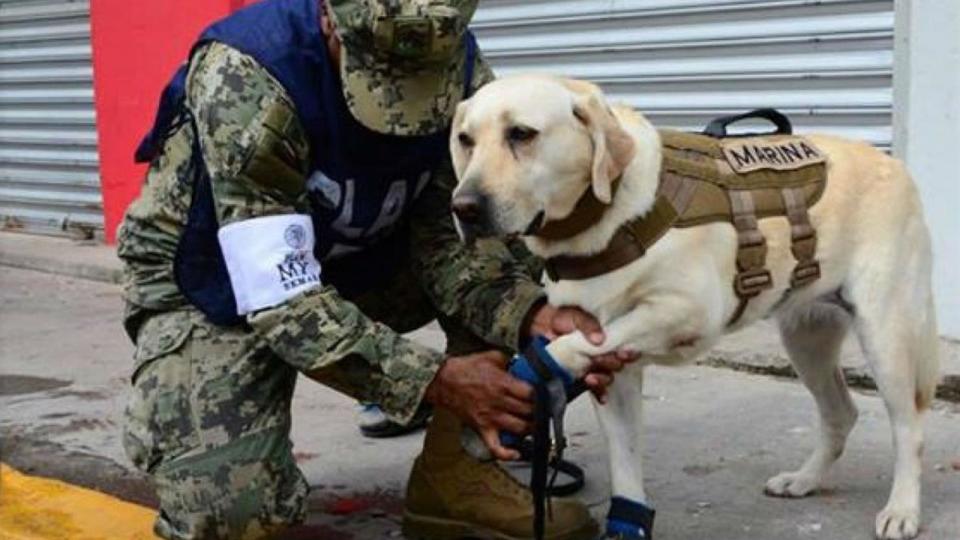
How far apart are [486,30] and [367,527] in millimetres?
3717

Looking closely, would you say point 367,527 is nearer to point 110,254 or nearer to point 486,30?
point 486,30

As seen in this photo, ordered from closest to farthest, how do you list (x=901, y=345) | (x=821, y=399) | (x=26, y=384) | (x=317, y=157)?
(x=317, y=157)
(x=901, y=345)
(x=821, y=399)
(x=26, y=384)

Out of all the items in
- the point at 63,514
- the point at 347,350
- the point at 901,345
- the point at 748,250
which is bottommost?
the point at 63,514

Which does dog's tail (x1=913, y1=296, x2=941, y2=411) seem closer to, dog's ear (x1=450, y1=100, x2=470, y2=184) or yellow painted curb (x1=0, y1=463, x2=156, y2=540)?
dog's ear (x1=450, y1=100, x2=470, y2=184)

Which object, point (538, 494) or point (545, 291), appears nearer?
point (538, 494)

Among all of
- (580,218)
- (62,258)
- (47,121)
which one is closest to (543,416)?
(580,218)

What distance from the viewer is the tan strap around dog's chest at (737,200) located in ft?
9.80

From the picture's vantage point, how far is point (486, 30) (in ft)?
22.9

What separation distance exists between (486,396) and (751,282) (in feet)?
2.09

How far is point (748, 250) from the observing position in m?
3.12

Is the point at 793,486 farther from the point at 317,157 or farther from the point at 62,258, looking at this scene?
the point at 62,258

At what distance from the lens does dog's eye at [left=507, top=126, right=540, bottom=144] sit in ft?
9.12

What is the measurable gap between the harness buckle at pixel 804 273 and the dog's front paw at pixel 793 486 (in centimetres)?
67

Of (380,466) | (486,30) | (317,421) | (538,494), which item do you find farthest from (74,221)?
(538,494)
